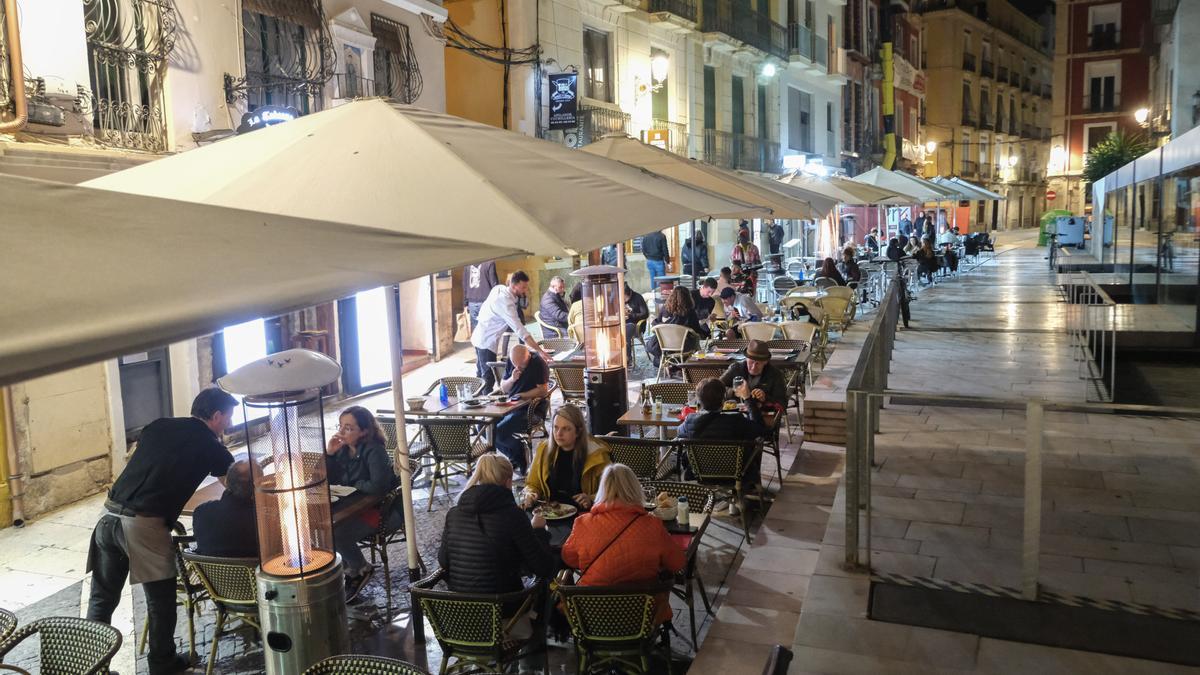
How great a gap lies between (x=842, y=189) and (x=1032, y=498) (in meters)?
10.6

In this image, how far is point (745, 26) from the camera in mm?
28391

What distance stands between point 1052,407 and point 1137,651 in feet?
3.81

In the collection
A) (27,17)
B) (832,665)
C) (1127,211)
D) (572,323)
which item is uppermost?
(27,17)

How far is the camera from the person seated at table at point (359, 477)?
589 cm

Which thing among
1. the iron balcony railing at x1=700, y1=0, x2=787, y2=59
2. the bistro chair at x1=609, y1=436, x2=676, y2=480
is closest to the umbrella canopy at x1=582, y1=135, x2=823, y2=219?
the bistro chair at x1=609, y1=436, x2=676, y2=480

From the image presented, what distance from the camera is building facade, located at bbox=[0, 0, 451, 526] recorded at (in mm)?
8344

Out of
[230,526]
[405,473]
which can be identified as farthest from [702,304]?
[230,526]

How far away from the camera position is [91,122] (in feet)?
29.8

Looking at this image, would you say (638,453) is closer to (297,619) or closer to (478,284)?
(297,619)

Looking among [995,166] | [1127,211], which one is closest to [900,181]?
[1127,211]

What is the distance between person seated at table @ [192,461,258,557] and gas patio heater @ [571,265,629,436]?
3736 mm

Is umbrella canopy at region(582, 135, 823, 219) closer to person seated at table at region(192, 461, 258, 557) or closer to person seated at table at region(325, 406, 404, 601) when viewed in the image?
person seated at table at region(325, 406, 404, 601)

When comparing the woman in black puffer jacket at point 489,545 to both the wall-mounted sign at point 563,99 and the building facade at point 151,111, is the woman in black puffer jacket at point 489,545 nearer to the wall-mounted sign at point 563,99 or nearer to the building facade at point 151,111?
the building facade at point 151,111

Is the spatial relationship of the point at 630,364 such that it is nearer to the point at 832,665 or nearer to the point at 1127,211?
the point at 832,665
